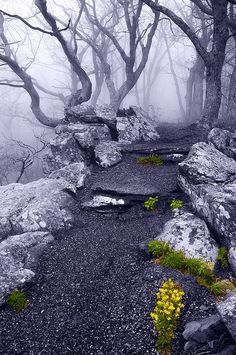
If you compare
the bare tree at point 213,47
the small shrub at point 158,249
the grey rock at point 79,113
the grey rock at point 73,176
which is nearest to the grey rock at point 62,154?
the grey rock at point 73,176

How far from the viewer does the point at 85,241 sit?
6.88m

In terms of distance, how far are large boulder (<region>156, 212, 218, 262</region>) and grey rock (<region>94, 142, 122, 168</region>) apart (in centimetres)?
366

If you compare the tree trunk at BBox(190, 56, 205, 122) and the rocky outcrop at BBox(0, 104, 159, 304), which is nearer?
the rocky outcrop at BBox(0, 104, 159, 304)

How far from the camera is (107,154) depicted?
33.2ft

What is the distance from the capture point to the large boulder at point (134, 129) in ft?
36.9

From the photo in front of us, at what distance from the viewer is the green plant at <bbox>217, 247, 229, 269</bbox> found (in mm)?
5594

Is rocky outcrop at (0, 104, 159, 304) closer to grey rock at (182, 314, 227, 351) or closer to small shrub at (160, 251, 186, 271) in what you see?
small shrub at (160, 251, 186, 271)

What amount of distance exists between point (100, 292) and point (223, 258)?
2.45m

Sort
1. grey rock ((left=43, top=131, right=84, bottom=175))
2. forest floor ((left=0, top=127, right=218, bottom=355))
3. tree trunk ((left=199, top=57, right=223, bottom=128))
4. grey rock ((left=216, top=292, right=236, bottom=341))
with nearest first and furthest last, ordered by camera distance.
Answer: grey rock ((left=216, top=292, right=236, bottom=341)) < forest floor ((left=0, top=127, right=218, bottom=355)) < grey rock ((left=43, top=131, right=84, bottom=175)) < tree trunk ((left=199, top=57, right=223, bottom=128))

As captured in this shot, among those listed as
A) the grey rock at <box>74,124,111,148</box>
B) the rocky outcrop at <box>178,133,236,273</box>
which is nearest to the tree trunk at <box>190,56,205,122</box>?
the grey rock at <box>74,124,111,148</box>

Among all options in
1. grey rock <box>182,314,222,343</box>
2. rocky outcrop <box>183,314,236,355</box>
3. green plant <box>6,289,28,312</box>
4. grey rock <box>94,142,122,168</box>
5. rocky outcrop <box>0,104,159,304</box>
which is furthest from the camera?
grey rock <box>94,142,122,168</box>

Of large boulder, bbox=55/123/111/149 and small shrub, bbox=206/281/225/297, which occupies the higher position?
large boulder, bbox=55/123/111/149

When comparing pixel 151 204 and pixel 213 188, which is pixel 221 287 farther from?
pixel 151 204

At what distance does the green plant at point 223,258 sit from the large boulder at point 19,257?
371cm
